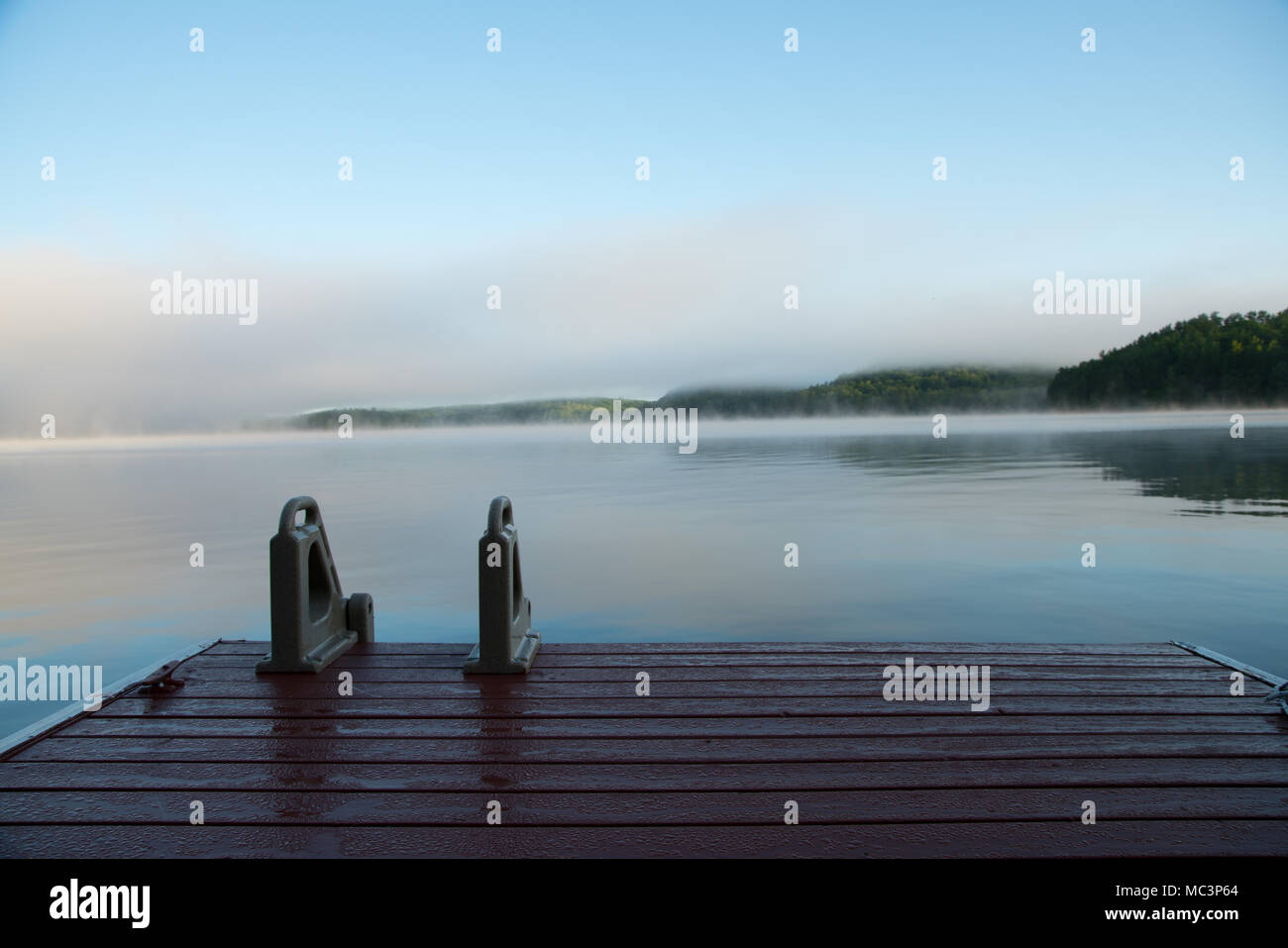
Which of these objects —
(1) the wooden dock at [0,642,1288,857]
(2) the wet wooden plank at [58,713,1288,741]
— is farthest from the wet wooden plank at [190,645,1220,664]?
(2) the wet wooden plank at [58,713,1288,741]

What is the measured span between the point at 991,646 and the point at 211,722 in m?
4.82

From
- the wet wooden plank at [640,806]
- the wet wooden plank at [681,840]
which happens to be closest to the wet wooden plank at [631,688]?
the wet wooden plank at [640,806]

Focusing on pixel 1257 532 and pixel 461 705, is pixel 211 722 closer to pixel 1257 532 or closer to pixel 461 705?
pixel 461 705

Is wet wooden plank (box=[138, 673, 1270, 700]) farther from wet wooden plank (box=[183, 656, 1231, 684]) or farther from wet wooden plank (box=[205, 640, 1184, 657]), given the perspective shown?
wet wooden plank (box=[205, 640, 1184, 657])

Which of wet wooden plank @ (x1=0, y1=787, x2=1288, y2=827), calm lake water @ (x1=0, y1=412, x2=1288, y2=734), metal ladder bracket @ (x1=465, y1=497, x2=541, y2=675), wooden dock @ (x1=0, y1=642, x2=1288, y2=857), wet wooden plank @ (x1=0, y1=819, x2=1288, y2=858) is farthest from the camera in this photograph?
calm lake water @ (x1=0, y1=412, x2=1288, y2=734)

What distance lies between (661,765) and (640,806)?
443 mm

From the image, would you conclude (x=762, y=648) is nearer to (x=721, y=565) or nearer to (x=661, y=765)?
(x=661, y=765)

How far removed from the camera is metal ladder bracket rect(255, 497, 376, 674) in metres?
4.95

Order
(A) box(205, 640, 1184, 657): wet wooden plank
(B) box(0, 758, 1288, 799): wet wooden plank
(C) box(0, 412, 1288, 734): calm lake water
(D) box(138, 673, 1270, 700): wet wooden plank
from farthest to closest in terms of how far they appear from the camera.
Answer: (C) box(0, 412, 1288, 734): calm lake water < (A) box(205, 640, 1184, 657): wet wooden plank < (D) box(138, 673, 1270, 700): wet wooden plank < (B) box(0, 758, 1288, 799): wet wooden plank

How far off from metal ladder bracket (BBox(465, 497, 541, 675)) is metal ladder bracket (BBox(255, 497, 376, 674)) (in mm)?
991
